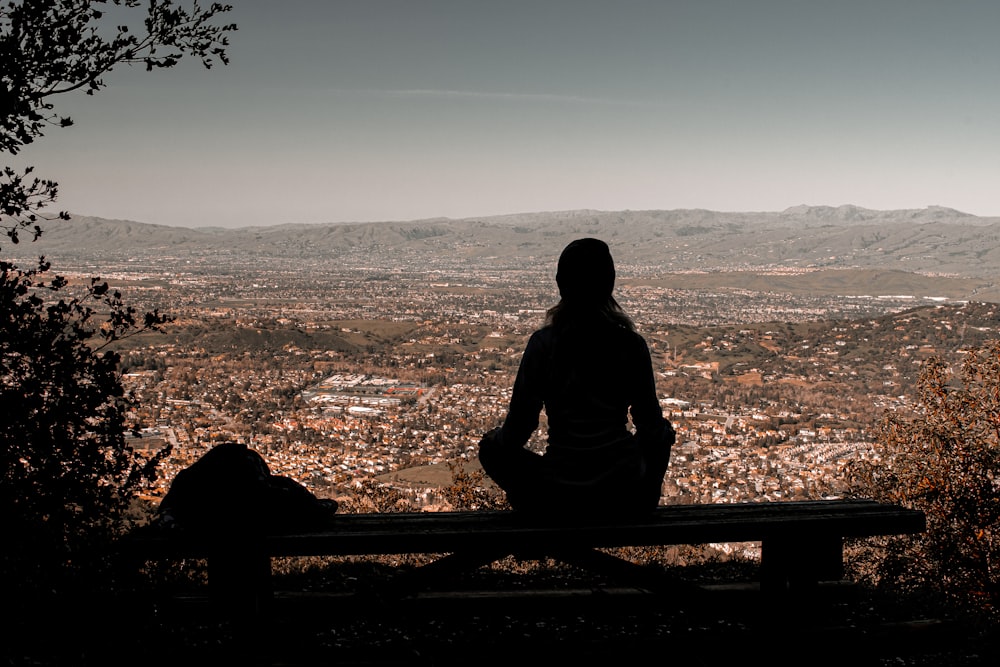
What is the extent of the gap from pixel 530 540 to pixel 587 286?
114cm

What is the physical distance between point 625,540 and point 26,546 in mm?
2780

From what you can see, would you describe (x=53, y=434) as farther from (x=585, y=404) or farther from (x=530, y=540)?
(x=585, y=404)

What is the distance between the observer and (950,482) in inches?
317

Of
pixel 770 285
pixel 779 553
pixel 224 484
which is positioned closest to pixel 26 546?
pixel 224 484

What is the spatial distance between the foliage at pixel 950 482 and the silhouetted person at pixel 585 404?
554 centimetres

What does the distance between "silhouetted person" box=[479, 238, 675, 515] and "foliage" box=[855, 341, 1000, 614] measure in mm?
5537

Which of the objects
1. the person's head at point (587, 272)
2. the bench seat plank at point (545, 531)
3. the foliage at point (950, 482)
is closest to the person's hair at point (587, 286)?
the person's head at point (587, 272)

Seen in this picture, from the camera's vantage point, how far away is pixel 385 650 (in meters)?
3.78

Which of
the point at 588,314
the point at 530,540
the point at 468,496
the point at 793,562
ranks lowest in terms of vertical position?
the point at 468,496

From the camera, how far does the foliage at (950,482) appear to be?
741 cm

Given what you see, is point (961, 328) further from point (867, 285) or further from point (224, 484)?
point (867, 285)

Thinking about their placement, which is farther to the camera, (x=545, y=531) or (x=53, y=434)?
(x=53, y=434)

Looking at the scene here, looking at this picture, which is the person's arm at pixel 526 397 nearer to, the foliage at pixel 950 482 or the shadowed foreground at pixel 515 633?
the shadowed foreground at pixel 515 633

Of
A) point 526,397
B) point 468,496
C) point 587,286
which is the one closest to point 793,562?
point 526,397
